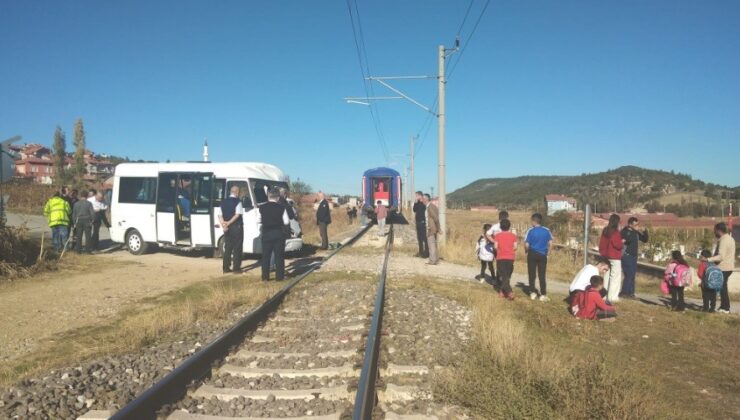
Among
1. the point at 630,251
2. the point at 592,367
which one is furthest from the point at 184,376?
the point at 630,251

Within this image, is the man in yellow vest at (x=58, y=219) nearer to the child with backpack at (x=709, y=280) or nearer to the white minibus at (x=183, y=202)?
the white minibus at (x=183, y=202)

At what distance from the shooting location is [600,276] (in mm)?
8898

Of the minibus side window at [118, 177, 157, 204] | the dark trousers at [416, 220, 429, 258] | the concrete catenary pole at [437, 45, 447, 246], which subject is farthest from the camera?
the concrete catenary pole at [437, 45, 447, 246]

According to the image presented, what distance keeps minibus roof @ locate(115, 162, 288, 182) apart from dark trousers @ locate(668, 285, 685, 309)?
10.1m

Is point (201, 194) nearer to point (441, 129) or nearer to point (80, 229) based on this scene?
point (80, 229)

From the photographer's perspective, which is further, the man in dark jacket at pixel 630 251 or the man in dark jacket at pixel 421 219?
the man in dark jacket at pixel 421 219

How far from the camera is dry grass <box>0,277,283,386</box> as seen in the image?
538 cm

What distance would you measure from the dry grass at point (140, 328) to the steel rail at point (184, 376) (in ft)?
3.03

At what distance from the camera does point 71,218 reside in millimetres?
14250

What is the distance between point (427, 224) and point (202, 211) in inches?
237

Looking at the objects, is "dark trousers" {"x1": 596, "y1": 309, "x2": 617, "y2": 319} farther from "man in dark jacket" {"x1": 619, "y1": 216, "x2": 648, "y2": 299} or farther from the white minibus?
the white minibus

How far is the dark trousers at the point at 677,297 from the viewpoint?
34.1ft

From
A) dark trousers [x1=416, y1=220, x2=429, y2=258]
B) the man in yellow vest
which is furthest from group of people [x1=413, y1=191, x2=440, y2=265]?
the man in yellow vest

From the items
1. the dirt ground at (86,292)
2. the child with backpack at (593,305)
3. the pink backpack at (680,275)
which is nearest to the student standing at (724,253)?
the pink backpack at (680,275)
